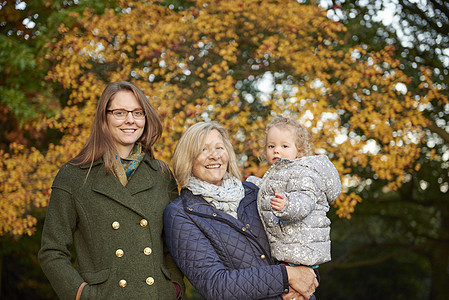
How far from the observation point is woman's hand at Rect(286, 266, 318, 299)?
2.46 metres

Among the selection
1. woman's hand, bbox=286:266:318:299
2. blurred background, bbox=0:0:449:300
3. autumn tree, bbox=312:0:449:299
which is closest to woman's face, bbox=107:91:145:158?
woman's hand, bbox=286:266:318:299

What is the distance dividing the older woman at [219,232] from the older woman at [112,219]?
6.0 inches

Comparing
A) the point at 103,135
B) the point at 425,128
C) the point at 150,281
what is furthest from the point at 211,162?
the point at 425,128

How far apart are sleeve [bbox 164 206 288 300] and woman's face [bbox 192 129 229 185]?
0.31 m

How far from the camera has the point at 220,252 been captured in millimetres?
2449

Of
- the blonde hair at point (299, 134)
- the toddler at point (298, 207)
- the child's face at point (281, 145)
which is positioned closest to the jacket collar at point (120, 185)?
the toddler at point (298, 207)

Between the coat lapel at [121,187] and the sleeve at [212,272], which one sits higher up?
the coat lapel at [121,187]

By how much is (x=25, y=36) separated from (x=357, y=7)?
15.5 feet

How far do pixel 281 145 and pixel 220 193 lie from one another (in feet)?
A: 2.14

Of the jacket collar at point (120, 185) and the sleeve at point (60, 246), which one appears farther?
the jacket collar at point (120, 185)

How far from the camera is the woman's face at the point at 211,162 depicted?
8.73 ft

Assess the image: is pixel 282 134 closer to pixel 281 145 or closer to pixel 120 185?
pixel 281 145

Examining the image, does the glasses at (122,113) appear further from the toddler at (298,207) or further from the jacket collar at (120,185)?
the toddler at (298,207)

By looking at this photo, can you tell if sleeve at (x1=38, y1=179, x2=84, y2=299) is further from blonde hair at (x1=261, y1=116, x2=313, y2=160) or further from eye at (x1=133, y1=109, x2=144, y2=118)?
blonde hair at (x1=261, y1=116, x2=313, y2=160)
